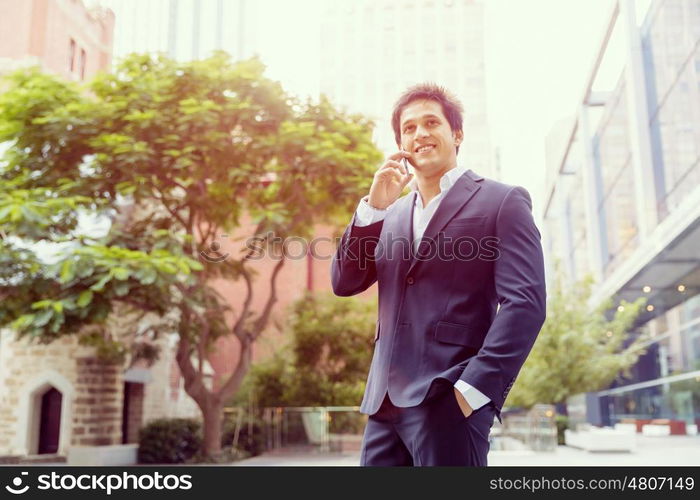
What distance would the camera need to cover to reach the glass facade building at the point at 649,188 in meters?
11.7

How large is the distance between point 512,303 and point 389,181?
1.42ft

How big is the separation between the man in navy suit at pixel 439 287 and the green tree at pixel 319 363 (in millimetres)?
13585

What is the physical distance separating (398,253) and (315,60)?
961 cm

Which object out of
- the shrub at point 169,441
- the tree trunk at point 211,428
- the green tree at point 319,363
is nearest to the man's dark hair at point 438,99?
the tree trunk at point 211,428

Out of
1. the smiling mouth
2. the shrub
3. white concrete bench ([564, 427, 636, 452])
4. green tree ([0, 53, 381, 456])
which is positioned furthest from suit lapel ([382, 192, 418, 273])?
white concrete bench ([564, 427, 636, 452])

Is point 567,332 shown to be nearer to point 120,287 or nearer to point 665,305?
point 665,305

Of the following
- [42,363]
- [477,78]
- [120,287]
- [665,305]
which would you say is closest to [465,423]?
[120,287]

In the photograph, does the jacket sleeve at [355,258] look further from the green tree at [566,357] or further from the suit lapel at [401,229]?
the green tree at [566,357]

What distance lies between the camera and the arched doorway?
1239 centimetres

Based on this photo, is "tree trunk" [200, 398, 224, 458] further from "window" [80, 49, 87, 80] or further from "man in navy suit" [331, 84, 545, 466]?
"man in navy suit" [331, 84, 545, 466]

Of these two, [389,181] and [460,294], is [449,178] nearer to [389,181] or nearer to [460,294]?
[389,181]

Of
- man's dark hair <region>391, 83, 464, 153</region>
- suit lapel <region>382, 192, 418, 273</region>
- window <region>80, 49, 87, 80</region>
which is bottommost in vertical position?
suit lapel <region>382, 192, 418, 273</region>

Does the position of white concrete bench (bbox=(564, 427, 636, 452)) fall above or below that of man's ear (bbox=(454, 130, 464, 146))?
below

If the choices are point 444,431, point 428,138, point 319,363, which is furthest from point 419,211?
point 319,363
